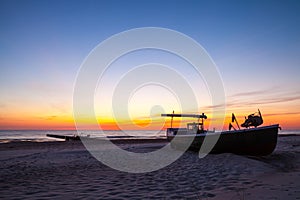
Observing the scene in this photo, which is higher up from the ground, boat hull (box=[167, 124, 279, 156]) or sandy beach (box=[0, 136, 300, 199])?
boat hull (box=[167, 124, 279, 156])

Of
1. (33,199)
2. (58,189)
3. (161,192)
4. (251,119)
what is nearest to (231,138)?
(251,119)

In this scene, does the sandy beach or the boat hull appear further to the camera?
the boat hull

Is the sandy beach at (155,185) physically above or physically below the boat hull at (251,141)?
below

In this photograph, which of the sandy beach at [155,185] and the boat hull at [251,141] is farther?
the boat hull at [251,141]

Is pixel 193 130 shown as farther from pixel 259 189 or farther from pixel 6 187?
pixel 6 187

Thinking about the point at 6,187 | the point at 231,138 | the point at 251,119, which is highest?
the point at 251,119

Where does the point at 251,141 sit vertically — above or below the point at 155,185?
above

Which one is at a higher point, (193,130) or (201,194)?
(193,130)

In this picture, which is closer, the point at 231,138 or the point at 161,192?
the point at 161,192

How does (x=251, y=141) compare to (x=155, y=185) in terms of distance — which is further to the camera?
(x=251, y=141)

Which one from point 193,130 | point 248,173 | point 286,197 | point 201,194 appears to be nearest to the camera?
point 286,197

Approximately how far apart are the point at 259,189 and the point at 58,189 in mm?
6773

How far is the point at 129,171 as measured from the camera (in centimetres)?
1240

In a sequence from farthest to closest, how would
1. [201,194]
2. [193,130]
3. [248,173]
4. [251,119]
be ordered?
[193,130] → [251,119] → [248,173] → [201,194]
